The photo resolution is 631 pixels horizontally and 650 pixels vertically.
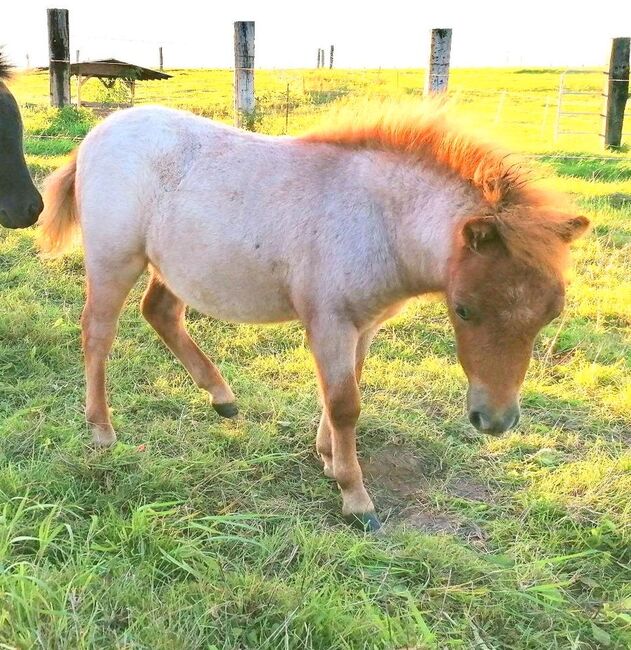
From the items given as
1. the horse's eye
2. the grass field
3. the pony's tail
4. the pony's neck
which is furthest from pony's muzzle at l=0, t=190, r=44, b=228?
the horse's eye

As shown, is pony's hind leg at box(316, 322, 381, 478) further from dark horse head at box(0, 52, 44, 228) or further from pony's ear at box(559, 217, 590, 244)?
dark horse head at box(0, 52, 44, 228)

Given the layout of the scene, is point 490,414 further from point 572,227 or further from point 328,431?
point 328,431

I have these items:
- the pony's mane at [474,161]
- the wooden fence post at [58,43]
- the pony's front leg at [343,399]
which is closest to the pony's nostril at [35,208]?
the pony's mane at [474,161]

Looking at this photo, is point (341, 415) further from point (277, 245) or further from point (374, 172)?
point (374, 172)

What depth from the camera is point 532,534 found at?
2.78m

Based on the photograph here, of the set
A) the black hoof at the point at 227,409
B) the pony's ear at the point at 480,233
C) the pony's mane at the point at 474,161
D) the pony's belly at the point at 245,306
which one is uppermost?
the pony's mane at the point at 474,161

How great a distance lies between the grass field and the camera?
206 cm

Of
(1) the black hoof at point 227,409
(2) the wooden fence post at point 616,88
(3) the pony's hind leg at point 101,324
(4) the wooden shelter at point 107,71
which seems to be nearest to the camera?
(3) the pony's hind leg at point 101,324

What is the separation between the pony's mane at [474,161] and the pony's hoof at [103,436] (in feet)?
5.88

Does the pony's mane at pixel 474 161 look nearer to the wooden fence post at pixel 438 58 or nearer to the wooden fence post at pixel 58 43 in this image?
the wooden fence post at pixel 438 58

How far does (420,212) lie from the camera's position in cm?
263

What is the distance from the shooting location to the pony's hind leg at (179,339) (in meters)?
3.64

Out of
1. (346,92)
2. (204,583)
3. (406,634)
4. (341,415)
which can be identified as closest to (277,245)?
(341,415)

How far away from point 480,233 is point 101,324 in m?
2.08
